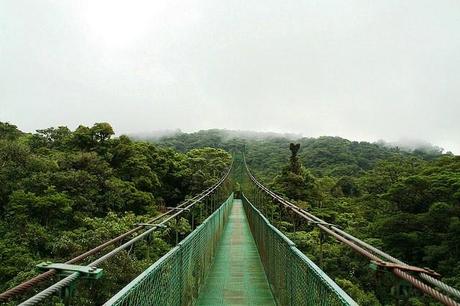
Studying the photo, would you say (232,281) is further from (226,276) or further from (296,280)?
(296,280)

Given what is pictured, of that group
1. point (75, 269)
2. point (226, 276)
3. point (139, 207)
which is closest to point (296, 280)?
point (75, 269)

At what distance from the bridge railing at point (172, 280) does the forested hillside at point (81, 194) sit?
15.0 ft

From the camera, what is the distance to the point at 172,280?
3.27 meters

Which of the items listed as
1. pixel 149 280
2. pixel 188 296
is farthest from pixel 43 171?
pixel 149 280

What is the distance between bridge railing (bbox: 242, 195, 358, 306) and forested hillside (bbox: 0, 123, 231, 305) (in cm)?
490

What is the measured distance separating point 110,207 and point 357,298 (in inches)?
525

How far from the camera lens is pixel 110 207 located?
21688 mm

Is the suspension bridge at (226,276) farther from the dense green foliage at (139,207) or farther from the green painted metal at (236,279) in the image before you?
the dense green foliage at (139,207)

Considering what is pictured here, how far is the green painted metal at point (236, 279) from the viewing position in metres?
4.92

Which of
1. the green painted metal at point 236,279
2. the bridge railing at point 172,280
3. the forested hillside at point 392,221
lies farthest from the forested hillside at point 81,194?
the forested hillside at point 392,221

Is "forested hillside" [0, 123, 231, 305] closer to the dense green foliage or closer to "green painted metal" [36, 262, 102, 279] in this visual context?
the dense green foliage

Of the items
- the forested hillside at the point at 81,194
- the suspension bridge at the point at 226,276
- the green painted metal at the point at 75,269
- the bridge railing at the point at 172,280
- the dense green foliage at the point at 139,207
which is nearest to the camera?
the suspension bridge at the point at 226,276

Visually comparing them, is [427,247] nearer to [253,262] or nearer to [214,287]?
[253,262]

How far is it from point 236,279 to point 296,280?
2.80 meters
